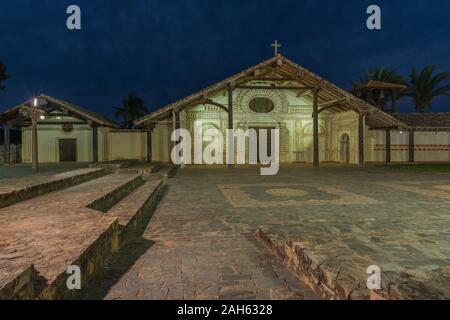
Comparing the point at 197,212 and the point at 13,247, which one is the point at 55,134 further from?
the point at 13,247

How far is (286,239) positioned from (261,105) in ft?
60.0

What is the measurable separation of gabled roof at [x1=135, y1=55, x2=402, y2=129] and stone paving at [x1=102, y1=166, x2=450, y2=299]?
382 inches

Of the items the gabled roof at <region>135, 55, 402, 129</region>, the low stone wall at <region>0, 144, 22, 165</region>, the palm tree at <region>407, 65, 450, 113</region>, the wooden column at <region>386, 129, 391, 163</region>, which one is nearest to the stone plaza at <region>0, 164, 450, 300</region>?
the gabled roof at <region>135, 55, 402, 129</region>

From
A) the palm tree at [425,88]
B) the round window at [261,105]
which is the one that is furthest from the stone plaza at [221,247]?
the palm tree at [425,88]

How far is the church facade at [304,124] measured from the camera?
65.3 feet

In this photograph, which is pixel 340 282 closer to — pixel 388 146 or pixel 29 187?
pixel 29 187

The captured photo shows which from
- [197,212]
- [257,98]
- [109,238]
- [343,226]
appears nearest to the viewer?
[109,238]

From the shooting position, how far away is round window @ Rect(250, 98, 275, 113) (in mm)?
21797

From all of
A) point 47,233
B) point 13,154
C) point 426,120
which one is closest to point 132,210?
point 47,233

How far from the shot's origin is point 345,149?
22328mm

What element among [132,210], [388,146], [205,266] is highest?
[388,146]
